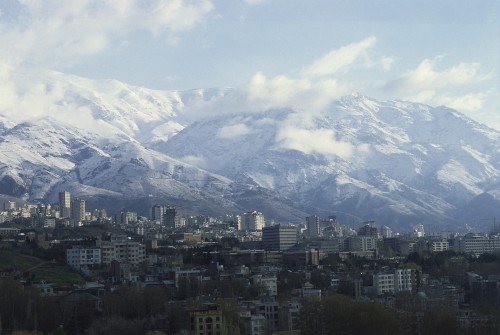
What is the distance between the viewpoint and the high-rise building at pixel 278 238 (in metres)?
120

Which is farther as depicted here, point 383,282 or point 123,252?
point 123,252

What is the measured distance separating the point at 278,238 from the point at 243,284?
5067 centimetres

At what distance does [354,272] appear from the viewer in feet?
269

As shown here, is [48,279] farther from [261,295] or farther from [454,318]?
[454,318]

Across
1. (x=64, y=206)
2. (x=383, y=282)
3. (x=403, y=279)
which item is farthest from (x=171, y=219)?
(x=383, y=282)

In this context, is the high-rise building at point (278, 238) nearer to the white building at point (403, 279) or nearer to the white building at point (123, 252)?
the white building at point (123, 252)

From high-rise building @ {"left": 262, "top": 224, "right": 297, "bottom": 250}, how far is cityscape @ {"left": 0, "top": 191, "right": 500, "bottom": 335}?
0.18 m

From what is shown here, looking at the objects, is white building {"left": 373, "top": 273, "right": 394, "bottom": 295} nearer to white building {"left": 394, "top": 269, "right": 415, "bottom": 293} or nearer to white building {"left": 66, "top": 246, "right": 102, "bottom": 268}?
white building {"left": 394, "top": 269, "right": 415, "bottom": 293}

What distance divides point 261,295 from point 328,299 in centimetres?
1651

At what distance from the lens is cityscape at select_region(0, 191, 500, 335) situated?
5109 cm

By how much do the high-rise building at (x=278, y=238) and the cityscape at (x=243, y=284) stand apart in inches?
7.3

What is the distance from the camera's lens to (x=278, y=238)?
12200 centimetres

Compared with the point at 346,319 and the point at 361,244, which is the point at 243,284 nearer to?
the point at 346,319

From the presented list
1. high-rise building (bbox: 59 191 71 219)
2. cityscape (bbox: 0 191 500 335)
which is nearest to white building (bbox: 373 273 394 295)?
cityscape (bbox: 0 191 500 335)
